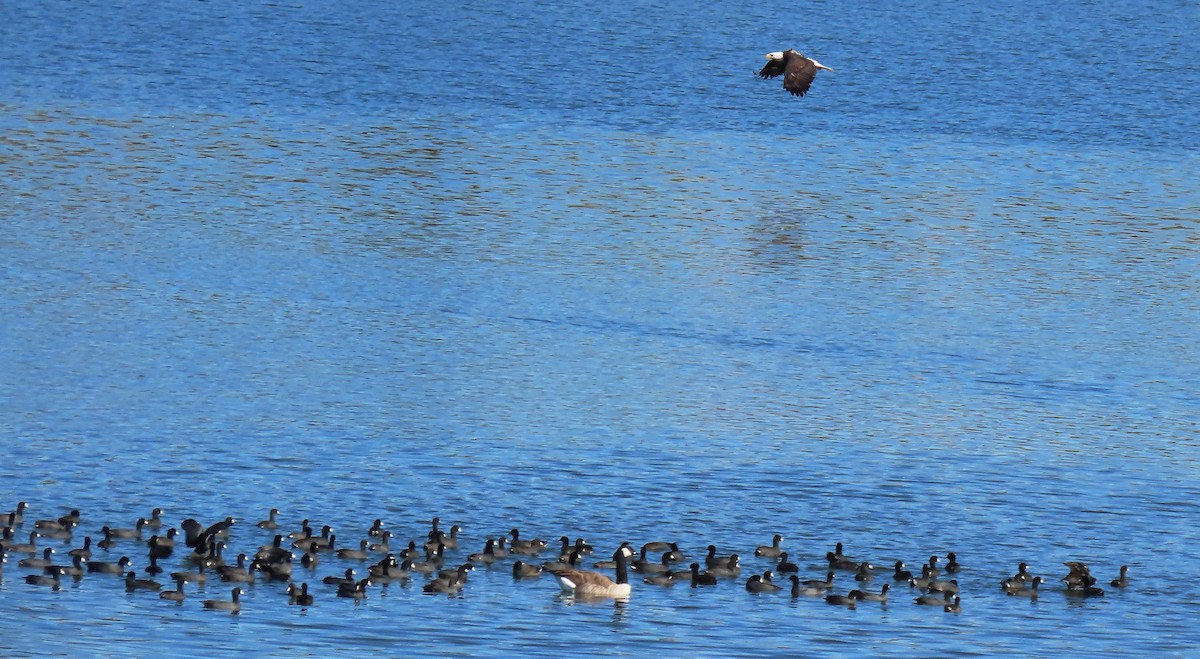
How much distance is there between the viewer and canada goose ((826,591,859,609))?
74.8ft

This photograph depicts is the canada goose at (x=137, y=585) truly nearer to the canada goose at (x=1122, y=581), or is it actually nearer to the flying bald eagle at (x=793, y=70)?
the canada goose at (x=1122, y=581)

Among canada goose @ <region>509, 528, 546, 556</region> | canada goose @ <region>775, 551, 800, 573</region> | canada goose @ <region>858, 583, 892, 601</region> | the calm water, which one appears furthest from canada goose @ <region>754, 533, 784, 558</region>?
canada goose @ <region>509, 528, 546, 556</region>

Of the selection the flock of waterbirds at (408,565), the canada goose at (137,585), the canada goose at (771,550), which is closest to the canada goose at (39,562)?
the flock of waterbirds at (408,565)

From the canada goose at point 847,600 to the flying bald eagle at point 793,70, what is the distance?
515 inches

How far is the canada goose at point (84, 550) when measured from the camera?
886 inches

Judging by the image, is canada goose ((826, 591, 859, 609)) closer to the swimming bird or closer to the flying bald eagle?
the swimming bird

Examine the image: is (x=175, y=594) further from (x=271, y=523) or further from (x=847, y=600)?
(x=847, y=600)

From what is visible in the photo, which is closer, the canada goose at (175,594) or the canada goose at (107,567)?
the canada goose at (175,594)

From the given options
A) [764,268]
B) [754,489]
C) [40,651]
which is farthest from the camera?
[764,268]

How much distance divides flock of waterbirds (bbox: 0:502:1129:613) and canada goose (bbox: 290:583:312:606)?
0.01 metres

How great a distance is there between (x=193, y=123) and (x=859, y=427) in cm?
2714

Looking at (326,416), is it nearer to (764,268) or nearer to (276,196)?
(764,268)

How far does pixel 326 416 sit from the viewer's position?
29.7 metres

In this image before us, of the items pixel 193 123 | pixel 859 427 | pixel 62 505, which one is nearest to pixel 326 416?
pixel 62 505
